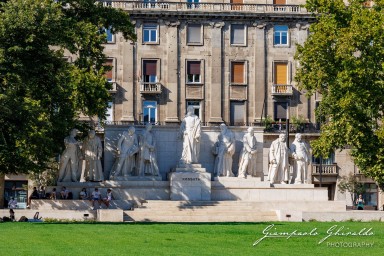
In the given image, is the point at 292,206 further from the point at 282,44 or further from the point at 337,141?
the point at 282,44

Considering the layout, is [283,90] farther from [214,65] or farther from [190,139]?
[190,139]

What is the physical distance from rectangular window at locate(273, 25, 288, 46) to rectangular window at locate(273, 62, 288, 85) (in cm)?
169

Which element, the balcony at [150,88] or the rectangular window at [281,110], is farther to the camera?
the rectangular window at [281,110]

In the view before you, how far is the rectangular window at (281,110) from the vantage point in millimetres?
97312

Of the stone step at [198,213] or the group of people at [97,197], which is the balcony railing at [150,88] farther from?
the stone step at [198,213]

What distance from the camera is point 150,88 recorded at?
314ft

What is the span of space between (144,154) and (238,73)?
126ft

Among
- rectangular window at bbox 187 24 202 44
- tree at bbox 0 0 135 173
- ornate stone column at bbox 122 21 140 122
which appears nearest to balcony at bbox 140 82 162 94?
ornate stone column at bbox 122 21 140 122

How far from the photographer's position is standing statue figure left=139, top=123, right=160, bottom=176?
59.3 m

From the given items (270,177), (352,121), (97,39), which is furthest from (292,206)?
(97,39)

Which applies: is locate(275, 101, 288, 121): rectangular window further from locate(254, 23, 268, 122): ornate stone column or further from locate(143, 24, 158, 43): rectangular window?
locate(143, 24, 158, 43): rectangular window

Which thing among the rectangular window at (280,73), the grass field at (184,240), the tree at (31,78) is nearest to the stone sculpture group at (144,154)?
the tree at (31,78)

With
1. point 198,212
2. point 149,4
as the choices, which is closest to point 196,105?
point 149,4

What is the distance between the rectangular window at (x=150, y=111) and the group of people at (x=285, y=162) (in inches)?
1350
